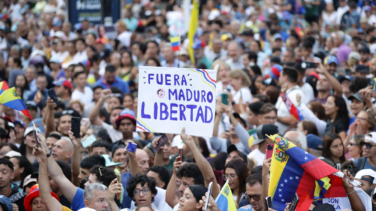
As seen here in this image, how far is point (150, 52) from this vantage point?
43.5 feet

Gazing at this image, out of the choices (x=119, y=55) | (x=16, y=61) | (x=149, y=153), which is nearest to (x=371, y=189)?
(x=149, y=153)

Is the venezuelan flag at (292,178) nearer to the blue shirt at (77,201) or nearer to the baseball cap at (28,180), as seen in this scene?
the blue shirt at (77,201)

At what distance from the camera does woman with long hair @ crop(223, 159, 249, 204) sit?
6.05 metres

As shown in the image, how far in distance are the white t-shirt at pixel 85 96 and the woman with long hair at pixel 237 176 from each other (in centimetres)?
567

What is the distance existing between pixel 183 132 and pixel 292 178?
1302mm

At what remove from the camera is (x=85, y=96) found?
36.6 feet

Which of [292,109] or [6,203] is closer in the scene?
[6,203]

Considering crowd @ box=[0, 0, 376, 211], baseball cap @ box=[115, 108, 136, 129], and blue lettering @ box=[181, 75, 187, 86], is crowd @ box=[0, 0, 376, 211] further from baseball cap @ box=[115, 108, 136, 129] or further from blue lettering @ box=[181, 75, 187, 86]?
blue lettering @ box=[181, 75, 187, 86]

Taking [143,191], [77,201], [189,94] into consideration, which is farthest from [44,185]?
[189,94]

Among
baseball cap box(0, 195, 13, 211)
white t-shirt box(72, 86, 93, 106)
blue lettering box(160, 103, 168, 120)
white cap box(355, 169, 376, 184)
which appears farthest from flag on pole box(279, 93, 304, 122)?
white t-shirt box(72, 86, 93, 106)

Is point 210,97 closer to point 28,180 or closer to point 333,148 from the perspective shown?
point 333,148

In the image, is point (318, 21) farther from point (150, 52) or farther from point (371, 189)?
point (371, 189)

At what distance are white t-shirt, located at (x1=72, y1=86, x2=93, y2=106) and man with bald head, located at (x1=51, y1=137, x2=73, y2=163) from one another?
3.76 m

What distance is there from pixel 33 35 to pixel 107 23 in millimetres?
2852
